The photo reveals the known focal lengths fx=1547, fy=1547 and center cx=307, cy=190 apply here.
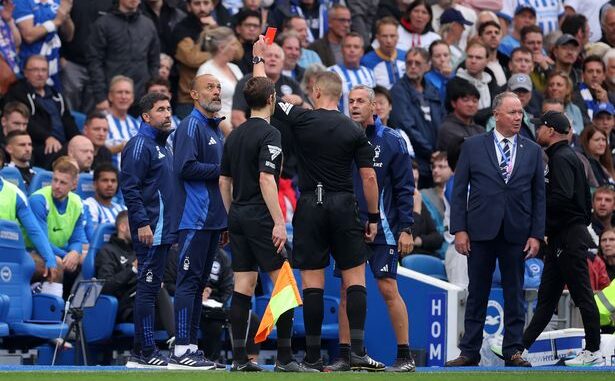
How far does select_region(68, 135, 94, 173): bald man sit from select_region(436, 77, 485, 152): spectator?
14.6ft

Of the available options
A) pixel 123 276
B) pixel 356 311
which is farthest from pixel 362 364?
pixel 123 276

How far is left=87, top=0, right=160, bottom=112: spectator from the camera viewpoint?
18.0 metres

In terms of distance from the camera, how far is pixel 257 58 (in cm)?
1222

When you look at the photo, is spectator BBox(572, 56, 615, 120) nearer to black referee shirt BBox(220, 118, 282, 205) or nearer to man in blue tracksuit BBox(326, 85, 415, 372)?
man in blue tracksuit BBox(326, 85, 415, 372)

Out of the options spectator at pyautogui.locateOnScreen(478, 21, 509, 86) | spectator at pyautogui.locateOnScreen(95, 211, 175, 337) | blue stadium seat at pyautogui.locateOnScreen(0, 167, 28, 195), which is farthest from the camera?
spectator at pyautogui.locateOnScreen(478, 21, 509, 86)

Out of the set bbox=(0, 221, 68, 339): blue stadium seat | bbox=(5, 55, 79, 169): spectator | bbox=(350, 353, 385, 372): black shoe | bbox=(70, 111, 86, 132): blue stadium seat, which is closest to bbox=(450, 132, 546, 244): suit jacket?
bbox=(350, 353, 385, 372): black shoe

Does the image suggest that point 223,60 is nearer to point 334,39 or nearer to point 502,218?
point 334,39

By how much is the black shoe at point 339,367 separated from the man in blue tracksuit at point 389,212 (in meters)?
0.17

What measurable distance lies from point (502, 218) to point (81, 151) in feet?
17.4

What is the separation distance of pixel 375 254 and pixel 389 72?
8168mm

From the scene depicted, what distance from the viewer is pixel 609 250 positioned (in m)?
17.2

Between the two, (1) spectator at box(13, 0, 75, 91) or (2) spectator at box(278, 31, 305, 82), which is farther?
(2) spectator at box(278, 31, 305, 82)

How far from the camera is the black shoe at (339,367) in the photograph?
39.2ft

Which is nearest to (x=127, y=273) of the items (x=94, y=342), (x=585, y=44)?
(x=94, y=342)
